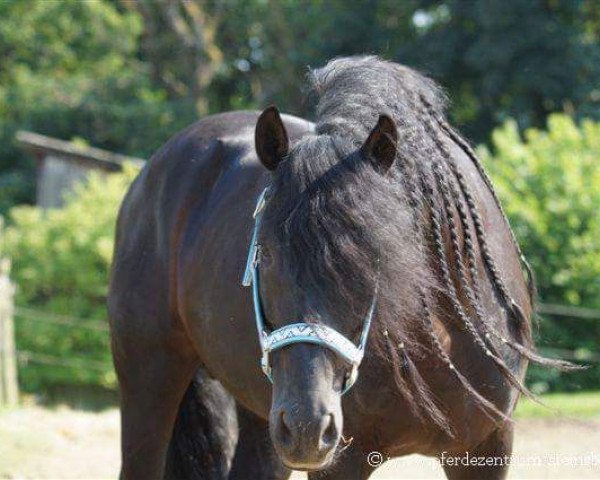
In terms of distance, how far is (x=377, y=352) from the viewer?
290cm

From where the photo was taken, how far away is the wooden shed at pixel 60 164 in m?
19.3

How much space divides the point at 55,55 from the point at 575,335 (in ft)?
69.5

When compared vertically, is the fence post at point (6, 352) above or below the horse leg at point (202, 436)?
above

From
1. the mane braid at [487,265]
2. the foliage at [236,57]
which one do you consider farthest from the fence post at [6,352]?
the foliage at [236,57]

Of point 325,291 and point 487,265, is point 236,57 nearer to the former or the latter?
point 487,265

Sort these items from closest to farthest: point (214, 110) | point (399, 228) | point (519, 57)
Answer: point (399, 228) → point (519, 57) → point (214, 110)

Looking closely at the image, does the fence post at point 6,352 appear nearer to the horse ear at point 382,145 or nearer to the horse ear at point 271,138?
the horse ear at point 271,138

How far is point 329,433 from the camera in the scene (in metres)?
2.50

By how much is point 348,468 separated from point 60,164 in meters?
18.0

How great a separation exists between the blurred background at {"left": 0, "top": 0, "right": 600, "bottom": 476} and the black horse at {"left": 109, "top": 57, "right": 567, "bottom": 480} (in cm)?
47

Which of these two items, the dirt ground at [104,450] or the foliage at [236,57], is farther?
the foliage at [236,57]

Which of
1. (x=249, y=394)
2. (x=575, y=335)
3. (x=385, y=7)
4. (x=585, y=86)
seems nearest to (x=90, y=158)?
(x=385, y=7)

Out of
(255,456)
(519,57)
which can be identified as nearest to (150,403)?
(255,456)

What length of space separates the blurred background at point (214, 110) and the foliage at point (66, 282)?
0.02 m
